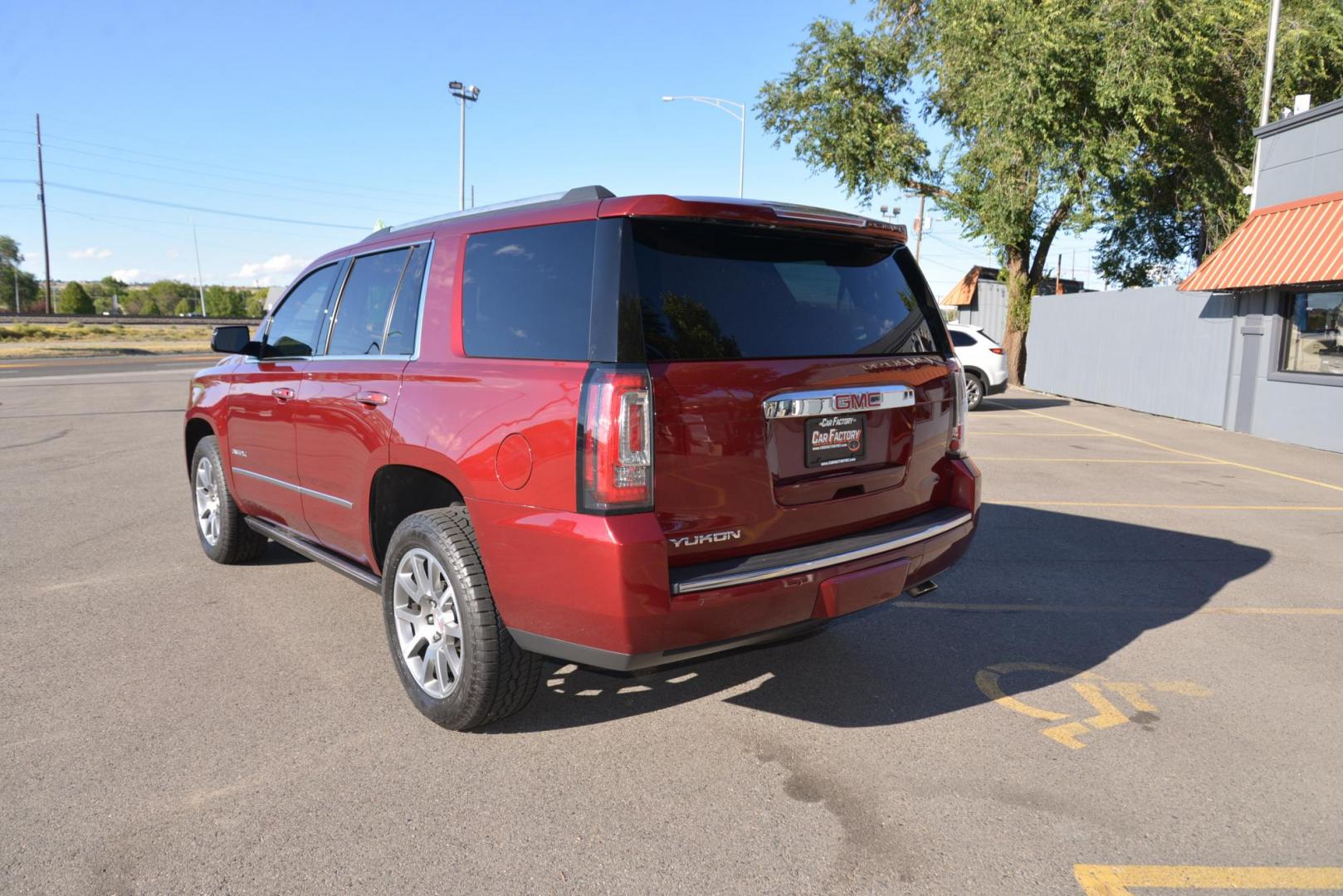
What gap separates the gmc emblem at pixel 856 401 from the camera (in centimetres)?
344

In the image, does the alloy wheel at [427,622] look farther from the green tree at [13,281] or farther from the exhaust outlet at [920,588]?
the green tree at [13,281]

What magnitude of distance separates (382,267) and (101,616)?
8.17 ft

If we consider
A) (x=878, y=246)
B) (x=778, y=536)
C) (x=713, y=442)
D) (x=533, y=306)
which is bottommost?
(x=778, y=536)

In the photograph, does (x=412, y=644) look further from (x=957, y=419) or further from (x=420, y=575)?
(x=957, y=419)

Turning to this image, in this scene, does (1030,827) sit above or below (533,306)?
below

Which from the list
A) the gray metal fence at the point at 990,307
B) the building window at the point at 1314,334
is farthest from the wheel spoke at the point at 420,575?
the gray metal fence at the point at 990,307

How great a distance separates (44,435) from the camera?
12.4 meters

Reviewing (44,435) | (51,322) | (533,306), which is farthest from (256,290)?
(533,306)

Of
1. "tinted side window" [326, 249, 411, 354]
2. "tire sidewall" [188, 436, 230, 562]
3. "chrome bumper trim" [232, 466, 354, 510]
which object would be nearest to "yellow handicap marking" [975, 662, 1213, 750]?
"chrome bumper trim" [232, 466, 354, 510]

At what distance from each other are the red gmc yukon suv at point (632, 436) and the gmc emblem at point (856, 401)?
0.04 feet

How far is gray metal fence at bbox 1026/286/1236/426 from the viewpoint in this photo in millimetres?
16719

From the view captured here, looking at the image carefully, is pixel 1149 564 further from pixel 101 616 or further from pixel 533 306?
pixel 101 616

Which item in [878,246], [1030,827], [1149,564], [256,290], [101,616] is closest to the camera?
[1030,827]

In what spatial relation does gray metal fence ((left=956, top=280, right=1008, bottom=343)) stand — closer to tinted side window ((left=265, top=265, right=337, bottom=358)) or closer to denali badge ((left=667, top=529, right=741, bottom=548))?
tinted side window ((left=265, top=265, right=337, bottom=358))
